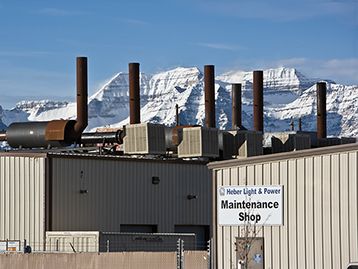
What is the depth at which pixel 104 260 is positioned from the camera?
35.2 meters

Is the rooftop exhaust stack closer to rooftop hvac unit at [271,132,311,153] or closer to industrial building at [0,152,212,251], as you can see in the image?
rooftop hvac unit at [271,132,311,153]

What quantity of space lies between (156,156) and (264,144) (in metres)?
10.9

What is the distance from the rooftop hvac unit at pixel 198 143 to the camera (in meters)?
54.0

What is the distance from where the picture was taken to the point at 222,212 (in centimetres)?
3362

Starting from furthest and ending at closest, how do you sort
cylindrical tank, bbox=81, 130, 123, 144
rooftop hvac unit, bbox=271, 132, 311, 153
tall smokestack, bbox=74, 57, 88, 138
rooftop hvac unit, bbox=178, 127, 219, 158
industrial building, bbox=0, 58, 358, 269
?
1. tall smokestack, bbox=74, 57, 88, 138
2. rooftop hvac unit, bbox=271, 132, 311, 153
3. cylindrical tank, bbox=81, 130, 123, 144
4. rooftop hvac unit, bbox=178, 127, 219, 158
5. industrial building, bbox=0, 58, 358, 269

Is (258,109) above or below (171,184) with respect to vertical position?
above

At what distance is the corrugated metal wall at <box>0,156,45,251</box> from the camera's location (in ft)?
148

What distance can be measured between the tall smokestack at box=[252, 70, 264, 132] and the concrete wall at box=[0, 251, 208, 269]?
130 feet

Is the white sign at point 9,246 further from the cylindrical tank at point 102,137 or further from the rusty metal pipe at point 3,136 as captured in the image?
the rusty metal pipe at point 3,136

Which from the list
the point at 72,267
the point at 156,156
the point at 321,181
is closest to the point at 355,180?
the point at 321,181

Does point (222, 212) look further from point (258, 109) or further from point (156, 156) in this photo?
point (258, 109)

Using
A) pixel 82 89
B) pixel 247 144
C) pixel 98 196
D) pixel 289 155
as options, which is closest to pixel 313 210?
pixel 289 155

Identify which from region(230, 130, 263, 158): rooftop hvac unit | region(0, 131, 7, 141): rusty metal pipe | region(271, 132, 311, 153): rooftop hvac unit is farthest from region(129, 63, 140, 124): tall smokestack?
region(230, 130, 263, 158): rooftop hvac unit

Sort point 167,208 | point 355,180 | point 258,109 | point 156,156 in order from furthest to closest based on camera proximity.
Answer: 1. point 258,109
2. point 156,156
3. point 167,208
4. point 355,180
